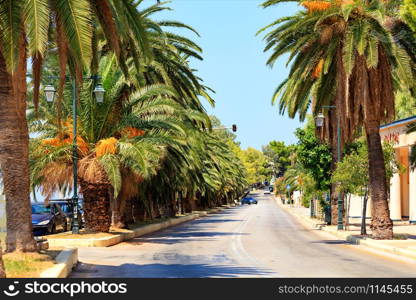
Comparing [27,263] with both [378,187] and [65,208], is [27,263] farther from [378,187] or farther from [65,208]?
[65,208]

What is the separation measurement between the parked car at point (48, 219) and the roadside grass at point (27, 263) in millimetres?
12457

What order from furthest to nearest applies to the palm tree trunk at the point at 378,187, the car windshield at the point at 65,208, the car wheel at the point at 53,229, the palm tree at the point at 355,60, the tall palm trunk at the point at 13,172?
the car windshield at the point at 65,208
the car wheel at the point at 53,229
the palm tree trunk at the point at 378,187
the palm tree at the point at 355,60
the tall palm trunk at the point at 13,172

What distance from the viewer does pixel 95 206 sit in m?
26.0

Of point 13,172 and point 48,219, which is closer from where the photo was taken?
point 13,172

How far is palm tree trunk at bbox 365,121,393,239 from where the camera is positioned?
25.4m

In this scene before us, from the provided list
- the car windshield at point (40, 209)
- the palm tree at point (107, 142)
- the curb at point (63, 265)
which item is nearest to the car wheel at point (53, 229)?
the car windshield at point (40, 209)

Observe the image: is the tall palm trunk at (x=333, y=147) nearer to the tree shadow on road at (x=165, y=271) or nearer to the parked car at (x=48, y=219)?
the parked car at (x=48, y=219)

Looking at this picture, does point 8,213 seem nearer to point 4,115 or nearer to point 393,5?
point 4,115

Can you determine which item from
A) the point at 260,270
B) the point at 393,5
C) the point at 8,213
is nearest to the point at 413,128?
the point at 393,5

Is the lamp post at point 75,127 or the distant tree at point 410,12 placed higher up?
the distant tree at point 410,12

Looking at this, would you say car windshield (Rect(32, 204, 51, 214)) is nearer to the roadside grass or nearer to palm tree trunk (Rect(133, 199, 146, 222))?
palm tree trunk (Rect(133, 199, 146, 222))

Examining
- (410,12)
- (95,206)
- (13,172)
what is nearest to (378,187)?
(410,12)

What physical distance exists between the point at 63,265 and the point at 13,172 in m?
3.24

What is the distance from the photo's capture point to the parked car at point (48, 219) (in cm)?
2822
